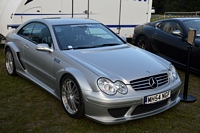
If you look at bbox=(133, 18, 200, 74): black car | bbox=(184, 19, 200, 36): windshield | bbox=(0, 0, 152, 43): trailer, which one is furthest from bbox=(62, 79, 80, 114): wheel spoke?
bbox=(0, 0, 152, 43): trailer

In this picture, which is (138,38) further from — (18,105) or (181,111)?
(18,105)

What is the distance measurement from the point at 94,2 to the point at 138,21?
2158 millimetres

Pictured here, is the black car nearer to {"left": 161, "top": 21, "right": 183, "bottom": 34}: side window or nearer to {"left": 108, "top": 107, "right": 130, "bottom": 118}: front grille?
{"left": 161, "top": 21, "right": 183, "bottom": 34}: side window

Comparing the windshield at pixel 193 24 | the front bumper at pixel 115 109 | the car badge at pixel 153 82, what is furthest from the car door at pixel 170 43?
the front bumper at pixel 115 109

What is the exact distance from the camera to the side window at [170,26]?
6668 mm

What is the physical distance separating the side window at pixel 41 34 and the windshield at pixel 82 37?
182mm

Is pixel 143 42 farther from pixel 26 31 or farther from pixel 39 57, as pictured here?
pixel 39 57

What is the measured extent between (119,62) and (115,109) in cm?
81

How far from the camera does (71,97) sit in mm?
3846

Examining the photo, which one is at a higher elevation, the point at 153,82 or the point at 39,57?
the point at 39,57

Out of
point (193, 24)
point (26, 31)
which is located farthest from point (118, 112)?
point (193, 24)

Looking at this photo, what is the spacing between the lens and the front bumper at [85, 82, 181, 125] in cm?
332

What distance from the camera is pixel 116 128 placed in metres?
3.57

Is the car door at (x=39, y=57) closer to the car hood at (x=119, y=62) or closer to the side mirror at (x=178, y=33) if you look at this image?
the car hood at (x=119, y=62)
